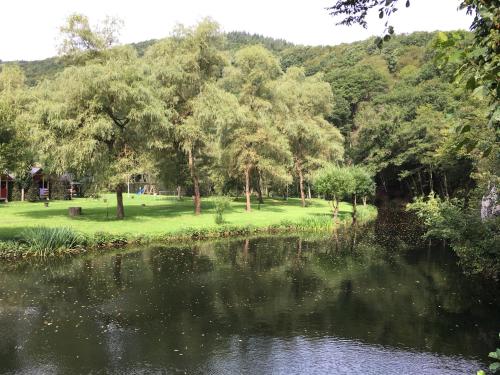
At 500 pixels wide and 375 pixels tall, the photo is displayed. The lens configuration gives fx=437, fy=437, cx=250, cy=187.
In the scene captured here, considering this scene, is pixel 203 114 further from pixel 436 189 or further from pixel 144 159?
pixel 436 189

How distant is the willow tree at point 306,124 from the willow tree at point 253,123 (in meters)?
4.65

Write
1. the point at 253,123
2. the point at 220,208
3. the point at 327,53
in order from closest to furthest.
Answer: the point at 220,208 → the point at 253,123 → the point at 327,53

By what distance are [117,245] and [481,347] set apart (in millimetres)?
17716

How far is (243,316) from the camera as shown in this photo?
12.3 meters

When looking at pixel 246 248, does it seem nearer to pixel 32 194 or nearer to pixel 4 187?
pixel 32 194

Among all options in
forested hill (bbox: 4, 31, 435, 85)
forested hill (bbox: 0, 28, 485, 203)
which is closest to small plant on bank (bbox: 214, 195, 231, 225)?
forested hill (bbox: 0, 28, 485, 203)

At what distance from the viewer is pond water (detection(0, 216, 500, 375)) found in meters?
9.35

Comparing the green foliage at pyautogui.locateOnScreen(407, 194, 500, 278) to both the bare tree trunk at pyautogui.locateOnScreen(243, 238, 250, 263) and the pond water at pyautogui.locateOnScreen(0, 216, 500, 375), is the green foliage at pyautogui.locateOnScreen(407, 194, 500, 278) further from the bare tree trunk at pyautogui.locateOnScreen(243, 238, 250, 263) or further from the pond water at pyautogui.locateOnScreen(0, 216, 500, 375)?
the bare tree trunk at pyautogui.locateOnScreen(243, 238, 250, 263)

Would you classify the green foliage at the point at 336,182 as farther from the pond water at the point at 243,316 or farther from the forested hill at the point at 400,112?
the pond water at the point at 243,316

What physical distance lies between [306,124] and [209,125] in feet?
51.8

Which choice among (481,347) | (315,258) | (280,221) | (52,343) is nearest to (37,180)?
(280,221)

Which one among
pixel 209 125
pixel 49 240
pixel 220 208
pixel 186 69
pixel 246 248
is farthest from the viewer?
pixel 209 125

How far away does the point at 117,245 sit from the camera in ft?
75.1

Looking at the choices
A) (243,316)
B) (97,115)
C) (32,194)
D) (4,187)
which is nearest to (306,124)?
→ (97,115)
